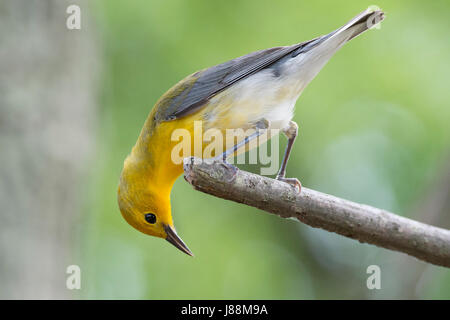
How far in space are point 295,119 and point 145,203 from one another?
350 cm

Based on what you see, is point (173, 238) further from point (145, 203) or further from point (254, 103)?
point (254, 103)

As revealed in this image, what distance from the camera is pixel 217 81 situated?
4680 mm

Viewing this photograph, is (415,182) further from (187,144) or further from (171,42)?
(187,144)

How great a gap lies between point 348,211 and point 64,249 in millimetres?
3510

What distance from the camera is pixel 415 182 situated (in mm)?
8500

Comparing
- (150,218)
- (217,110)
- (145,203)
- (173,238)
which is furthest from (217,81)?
(173,238)

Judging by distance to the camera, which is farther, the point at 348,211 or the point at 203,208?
the point at 203,208

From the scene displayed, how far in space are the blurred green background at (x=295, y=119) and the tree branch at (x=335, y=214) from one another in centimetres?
336

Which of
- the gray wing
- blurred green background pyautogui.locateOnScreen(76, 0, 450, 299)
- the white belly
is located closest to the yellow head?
the gray wing

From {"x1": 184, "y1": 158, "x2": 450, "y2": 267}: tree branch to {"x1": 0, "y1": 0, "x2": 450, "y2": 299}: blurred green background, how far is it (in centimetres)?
296

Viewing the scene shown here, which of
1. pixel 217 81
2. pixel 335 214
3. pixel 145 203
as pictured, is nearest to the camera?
pixel 335 214

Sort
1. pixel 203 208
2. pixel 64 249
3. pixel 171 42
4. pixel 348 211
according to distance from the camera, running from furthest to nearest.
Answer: pixel 203 208 < pixel 171 42 < pixel 64 249 < pixel 348 211
